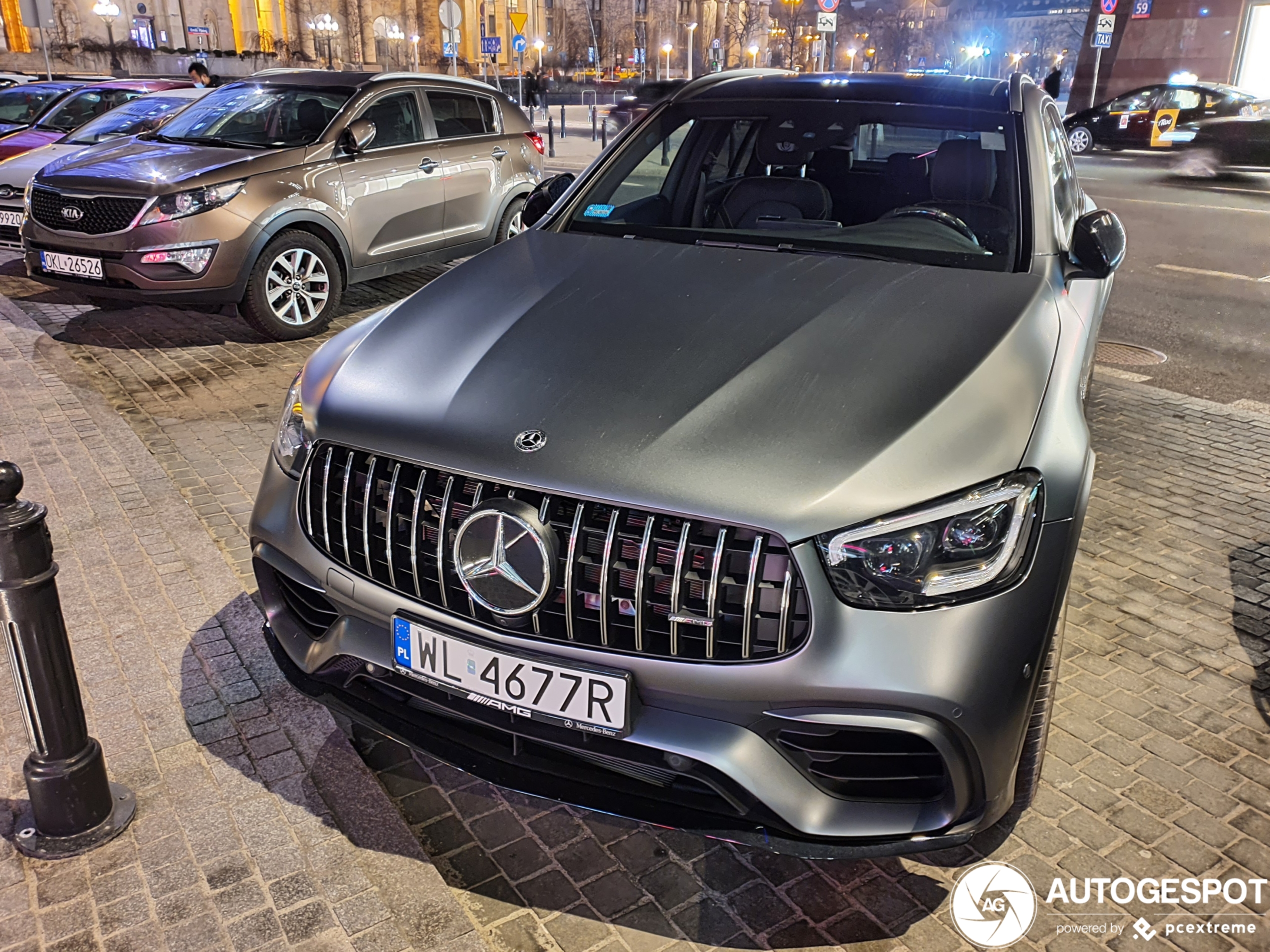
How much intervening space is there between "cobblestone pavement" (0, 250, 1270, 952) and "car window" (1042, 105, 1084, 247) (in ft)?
4.54

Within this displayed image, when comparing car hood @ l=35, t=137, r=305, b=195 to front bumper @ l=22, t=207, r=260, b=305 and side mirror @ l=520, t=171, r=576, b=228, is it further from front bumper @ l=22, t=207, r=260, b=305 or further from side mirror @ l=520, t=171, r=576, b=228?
side mirror @ l=520, t=171, r=576, b=228

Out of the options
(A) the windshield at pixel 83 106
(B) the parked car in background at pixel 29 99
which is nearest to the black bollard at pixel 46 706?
(A) the windshield at pixel 83 106

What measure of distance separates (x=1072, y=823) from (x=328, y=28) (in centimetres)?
9018

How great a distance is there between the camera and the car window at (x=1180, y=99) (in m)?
21.3

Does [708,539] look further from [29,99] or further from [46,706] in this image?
[29,99]

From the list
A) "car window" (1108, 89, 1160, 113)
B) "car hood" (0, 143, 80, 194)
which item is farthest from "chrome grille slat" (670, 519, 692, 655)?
"car window" (1108, 89, 1160, 113)

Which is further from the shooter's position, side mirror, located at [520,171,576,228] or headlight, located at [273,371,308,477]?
side mirror, located at [520,171,576,228]

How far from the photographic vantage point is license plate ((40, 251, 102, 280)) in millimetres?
6934

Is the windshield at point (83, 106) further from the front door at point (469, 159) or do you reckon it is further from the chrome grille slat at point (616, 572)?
the chrome grille slat at point (616, 572)

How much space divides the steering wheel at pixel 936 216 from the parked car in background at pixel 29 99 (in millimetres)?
11822

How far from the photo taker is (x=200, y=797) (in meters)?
2.80

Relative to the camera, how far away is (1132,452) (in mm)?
5555

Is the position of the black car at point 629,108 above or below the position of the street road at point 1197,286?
above

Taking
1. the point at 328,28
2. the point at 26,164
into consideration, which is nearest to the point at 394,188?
the point at 26,164
